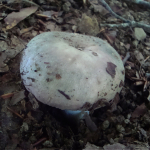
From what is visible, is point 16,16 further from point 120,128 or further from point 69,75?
point 120,128

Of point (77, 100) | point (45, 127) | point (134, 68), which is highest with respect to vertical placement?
point (77, 100)

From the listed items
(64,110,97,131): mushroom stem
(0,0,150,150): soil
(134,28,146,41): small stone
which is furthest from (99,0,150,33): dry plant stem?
(64,110,97,131): mushroom stem

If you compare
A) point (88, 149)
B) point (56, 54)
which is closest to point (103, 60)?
point (56, 54)

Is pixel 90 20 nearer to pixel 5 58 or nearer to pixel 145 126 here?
pixel 5 58

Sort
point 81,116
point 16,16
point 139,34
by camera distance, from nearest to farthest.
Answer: point 81,116 → point 16,16 → point 139,34

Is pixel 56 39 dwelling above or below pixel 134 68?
above

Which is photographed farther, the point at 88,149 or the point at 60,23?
the point at 60,23

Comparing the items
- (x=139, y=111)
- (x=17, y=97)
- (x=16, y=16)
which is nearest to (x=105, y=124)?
(x=139, y=111)

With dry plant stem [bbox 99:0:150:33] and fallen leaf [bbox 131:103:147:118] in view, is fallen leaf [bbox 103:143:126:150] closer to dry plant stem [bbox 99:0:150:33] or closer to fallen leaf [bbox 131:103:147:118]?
fallen leaf [bbox 131:103:147:118]

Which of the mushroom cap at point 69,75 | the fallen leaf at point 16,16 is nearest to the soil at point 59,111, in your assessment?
the fallen leaf at point 16,16
